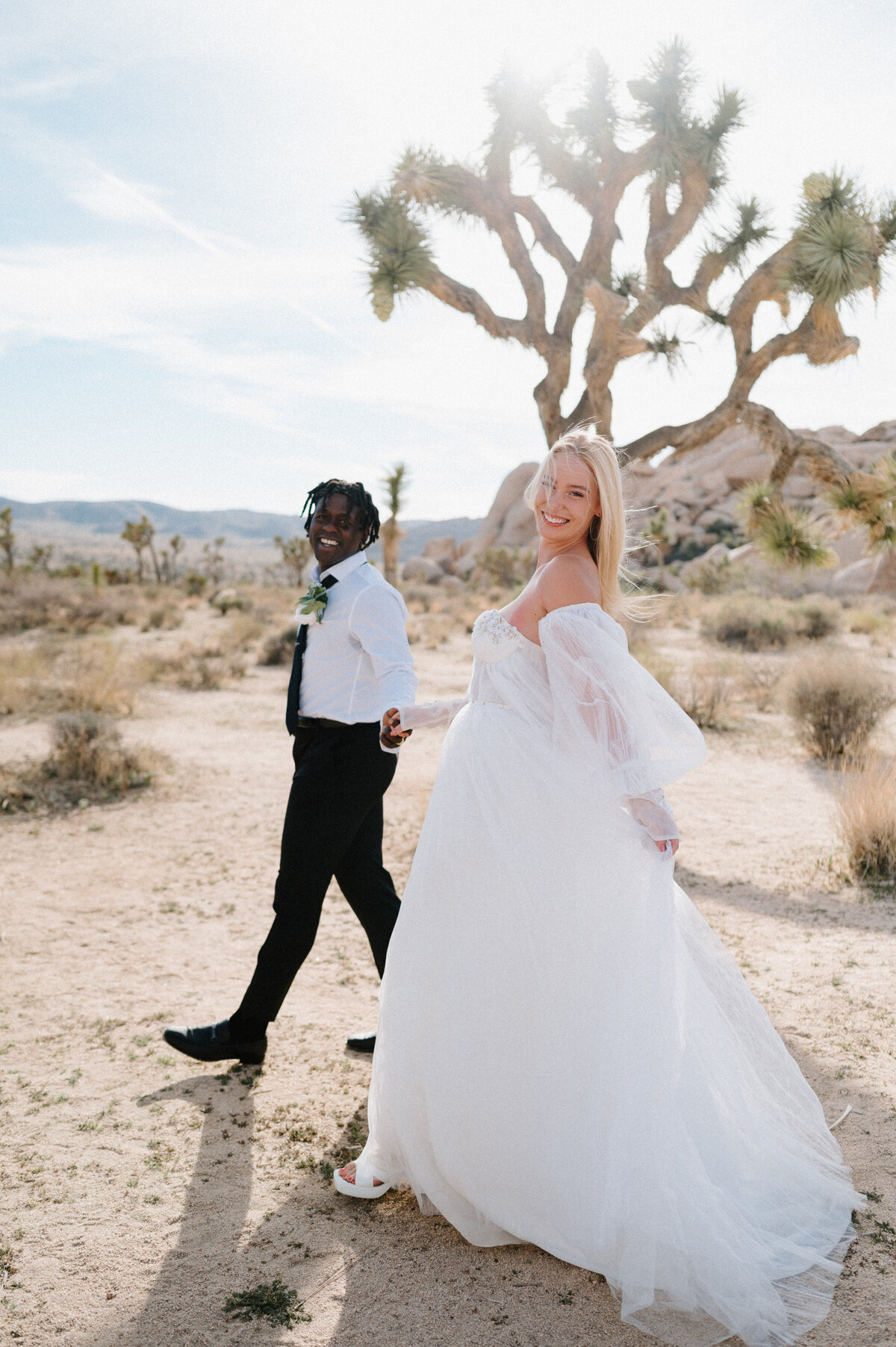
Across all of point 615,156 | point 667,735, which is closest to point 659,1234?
point 667,735

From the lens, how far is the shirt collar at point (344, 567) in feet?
9.48

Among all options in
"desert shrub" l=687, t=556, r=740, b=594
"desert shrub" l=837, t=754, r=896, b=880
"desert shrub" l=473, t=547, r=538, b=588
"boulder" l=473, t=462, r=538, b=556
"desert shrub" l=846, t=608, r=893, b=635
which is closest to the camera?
"desert shrub" l=837, t=754, r=896, b=880

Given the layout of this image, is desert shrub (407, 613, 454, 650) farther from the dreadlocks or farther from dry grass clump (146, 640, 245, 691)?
the dreadlocks

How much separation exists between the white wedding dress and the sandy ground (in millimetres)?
153

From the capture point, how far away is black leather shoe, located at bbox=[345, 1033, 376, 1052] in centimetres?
322

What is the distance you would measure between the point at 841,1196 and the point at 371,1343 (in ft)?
3.79

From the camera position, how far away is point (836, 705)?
8211 millimetres

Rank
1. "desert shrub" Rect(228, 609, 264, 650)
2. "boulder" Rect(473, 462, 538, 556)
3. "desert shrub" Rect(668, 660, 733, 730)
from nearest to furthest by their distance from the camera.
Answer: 1. "desert shrub" Rect(668, 660, 733, 730)
2. "desert shrub" Rect(228, 609, 264, 650)
3. "boulder" Rect(473, 462, 538, 556)

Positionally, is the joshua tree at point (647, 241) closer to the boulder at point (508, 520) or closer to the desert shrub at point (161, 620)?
the desert shrub at point (161, 620)

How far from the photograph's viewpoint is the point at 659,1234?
1876 millimetres

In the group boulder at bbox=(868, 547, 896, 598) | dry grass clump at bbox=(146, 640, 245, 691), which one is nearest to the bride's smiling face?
dry grass clump at bbox=(146, 640, 245, 691)

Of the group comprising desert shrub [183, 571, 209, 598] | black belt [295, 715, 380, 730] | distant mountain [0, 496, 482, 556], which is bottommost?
black belt [295, 715, 380, 730]

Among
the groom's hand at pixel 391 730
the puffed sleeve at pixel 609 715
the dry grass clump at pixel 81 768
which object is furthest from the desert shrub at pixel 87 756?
the puffed sleeve at pixel 609 715

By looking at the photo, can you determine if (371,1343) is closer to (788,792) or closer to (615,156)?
(788,792)
